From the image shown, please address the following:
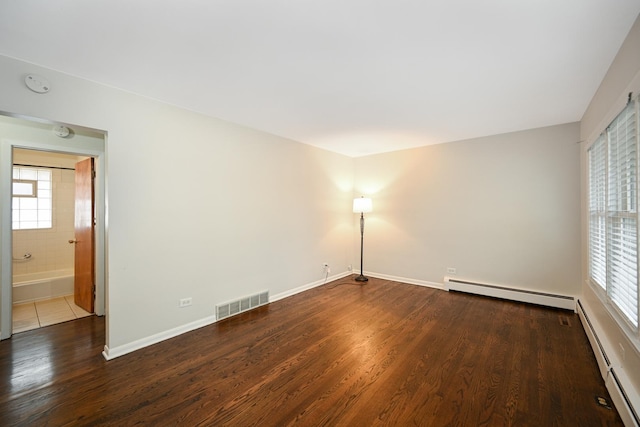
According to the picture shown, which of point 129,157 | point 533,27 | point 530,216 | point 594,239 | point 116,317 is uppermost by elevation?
point 533,27

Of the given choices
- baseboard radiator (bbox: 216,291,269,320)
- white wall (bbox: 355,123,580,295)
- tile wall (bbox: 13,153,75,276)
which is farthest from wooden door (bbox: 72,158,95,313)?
white wall (bbox: 355,123,580,295)

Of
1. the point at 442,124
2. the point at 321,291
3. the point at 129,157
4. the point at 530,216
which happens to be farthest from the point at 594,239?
the point at 129,157

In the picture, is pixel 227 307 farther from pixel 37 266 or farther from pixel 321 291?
pixel 37 266

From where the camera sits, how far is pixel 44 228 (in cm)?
458

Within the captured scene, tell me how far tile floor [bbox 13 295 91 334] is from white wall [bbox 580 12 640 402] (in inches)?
213

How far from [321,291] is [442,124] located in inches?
123

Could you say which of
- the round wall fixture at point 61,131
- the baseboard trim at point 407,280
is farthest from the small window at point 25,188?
the baseboard trim at point 407,280

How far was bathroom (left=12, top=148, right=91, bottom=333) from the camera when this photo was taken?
159 inches

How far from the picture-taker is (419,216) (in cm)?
475

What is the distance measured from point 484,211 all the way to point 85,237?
5876mm

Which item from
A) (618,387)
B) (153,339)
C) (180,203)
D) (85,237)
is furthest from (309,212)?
(618,387)

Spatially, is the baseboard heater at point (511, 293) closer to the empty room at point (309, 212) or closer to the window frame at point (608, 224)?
the empty room at point (309, 212)

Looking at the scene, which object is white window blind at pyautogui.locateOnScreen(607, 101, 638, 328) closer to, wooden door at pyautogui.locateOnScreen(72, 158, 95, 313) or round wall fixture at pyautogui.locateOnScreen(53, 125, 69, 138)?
round wall fixture at pyautogui.locateOnScreen(53, 125, 69, 138)

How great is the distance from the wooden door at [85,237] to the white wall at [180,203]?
4.88ft
